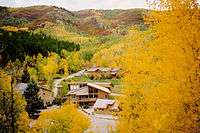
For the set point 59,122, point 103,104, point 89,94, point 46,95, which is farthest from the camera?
point 46,95

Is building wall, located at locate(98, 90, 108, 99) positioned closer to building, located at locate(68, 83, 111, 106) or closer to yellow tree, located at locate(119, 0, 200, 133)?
building, located at locate(68, 83, 111, 106)

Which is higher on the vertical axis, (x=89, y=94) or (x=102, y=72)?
(x=89, y=94)

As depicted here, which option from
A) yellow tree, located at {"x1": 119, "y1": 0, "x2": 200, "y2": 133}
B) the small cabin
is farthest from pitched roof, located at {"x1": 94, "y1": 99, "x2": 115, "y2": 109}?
yellow tree, located at {"x1": 119, "y1": 0, "x2": 200, "y2": 133}

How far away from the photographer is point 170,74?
25.0 feet

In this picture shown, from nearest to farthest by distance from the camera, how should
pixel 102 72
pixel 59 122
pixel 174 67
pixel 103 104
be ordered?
pixel 174 67 → pixel 59 122 → pixel 103 104 → pixel 102 72

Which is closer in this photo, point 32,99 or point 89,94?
point 32,99

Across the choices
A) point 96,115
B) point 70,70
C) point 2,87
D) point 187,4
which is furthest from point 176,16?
point 70,70

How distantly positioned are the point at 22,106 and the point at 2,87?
186 cm

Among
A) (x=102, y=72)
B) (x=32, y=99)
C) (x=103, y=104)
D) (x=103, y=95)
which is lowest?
(x=102, y=72)

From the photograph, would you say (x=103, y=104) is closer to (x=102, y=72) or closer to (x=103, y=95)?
(x=103, y=95)

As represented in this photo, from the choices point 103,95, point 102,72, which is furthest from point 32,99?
point 102,72

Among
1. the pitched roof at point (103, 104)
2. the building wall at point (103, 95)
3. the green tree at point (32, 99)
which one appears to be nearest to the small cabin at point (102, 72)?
the building wall at point (103, 95)

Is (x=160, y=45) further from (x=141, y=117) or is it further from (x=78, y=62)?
(x=78, y=62)

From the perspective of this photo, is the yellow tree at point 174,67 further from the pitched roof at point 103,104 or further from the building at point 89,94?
the building at point 89,94
